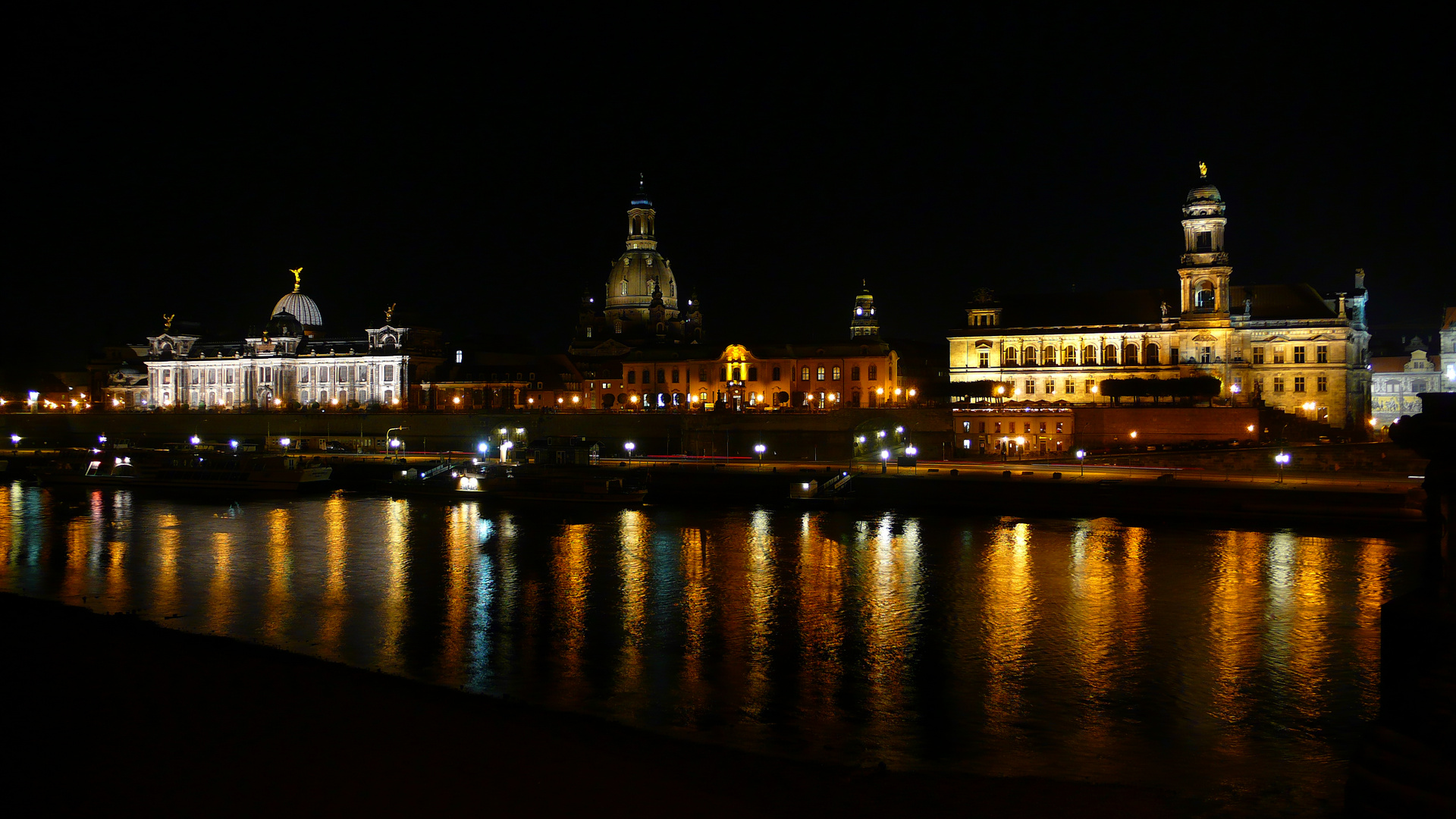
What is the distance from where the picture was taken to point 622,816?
37.0 ft

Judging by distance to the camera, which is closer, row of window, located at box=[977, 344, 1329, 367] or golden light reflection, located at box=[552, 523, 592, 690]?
golden light reflection, located at box=[552, 523, 592, 690]

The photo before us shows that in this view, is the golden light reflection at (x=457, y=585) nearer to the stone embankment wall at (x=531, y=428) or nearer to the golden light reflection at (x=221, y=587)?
the golden light reflection at (x=221, y=587)

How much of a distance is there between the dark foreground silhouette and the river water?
184 cm

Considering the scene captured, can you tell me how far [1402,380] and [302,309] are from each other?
389 feet

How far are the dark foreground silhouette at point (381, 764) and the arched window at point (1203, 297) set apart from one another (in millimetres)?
68456

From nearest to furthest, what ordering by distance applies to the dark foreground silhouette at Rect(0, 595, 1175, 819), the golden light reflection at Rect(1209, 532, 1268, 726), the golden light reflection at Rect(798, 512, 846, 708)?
the dark foreground silhouette at Rect(0, 595, 1175, 819) → the golden light reflection at Rect(1209, 532, 1268, 726) → the golden light reflection at Rect(798, 512, 846, 708)

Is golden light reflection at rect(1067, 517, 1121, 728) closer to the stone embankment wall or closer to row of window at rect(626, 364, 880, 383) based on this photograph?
the stone embankment wall


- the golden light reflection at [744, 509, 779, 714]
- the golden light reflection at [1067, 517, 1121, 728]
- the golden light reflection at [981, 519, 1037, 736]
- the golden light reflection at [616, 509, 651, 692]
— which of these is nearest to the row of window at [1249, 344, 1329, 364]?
the golden light reflection at [1067, 517, 1121, 728]

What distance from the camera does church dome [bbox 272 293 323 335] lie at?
422 ft

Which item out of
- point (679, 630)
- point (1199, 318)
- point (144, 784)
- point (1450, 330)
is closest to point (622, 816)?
point (144, 784)

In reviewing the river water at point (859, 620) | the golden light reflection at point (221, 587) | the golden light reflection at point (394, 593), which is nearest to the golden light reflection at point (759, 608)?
the river water at point (859, 620)

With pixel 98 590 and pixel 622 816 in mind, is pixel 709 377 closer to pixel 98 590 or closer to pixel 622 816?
pixel 98 590

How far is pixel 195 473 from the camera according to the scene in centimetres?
6197

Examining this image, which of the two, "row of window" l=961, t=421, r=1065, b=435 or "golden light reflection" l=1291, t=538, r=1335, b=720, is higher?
"row of window" l=961, t=421, r=1065, b=435
